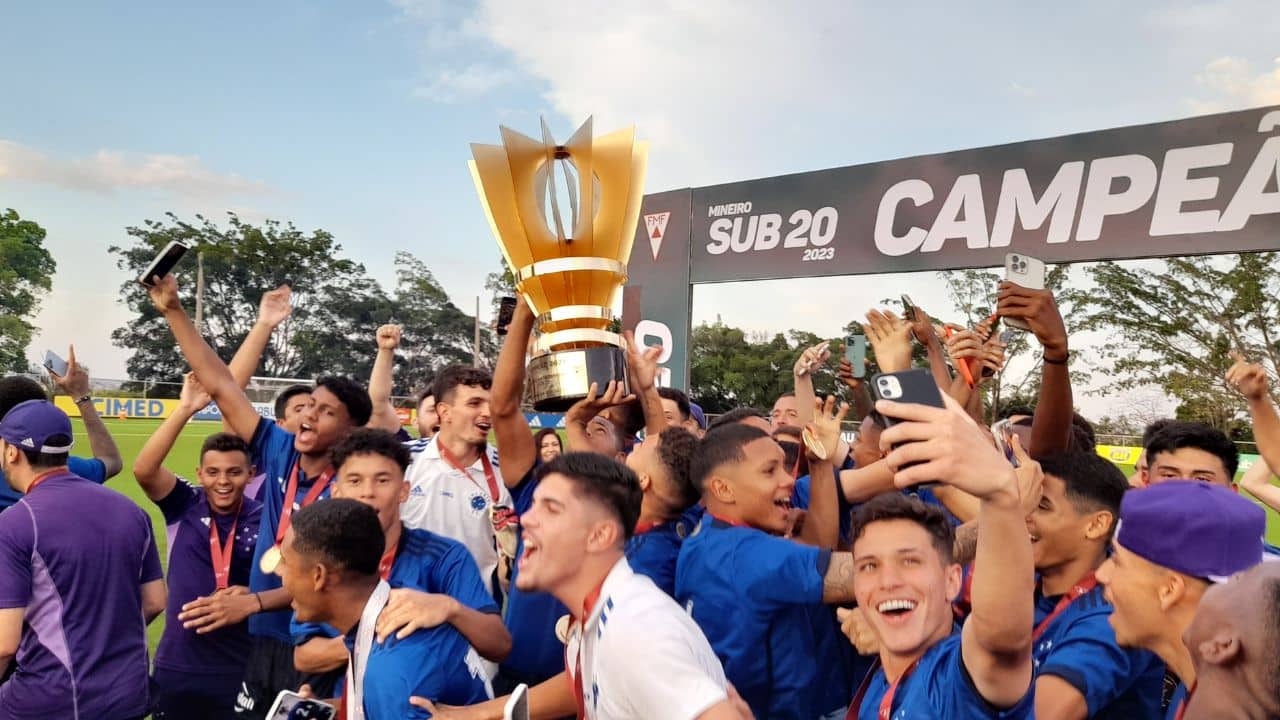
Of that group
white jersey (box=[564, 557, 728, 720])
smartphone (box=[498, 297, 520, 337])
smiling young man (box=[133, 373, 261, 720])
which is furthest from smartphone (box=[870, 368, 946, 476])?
smiling young man (box=[133, 373, 261, 720])

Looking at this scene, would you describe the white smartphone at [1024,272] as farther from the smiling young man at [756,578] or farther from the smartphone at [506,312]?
the smartphone at [506,312]

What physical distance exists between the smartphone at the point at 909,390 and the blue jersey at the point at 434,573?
1918 mm

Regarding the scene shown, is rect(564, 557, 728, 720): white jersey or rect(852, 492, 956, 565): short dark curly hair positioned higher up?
rect(852, 492, 956, 565): short dark curly hair

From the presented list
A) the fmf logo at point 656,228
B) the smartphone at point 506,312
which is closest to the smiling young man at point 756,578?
the smartphone at point 506,312

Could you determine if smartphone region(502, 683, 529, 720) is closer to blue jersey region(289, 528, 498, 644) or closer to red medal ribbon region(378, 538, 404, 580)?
blue jersey region(289, 528, 498, 644)

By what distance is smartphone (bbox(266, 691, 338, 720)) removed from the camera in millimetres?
2332

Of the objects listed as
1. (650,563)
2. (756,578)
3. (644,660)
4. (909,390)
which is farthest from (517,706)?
(909,390)

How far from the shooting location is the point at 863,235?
10023 mm

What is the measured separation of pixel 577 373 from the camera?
2691 millimetres

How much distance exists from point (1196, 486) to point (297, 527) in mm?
2437

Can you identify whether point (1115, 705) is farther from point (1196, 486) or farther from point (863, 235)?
point (863, 235)

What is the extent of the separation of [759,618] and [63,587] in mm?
2675

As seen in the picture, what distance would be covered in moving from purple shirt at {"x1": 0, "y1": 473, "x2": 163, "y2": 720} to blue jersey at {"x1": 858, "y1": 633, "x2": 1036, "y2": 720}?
2921 mm

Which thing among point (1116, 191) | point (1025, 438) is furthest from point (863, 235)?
point (1025, 438)
